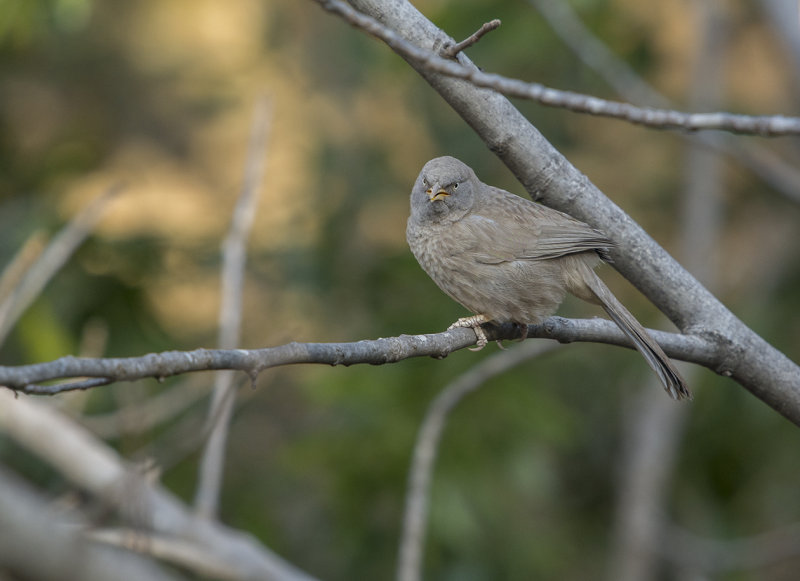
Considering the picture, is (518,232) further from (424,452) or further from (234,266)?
(234,266)

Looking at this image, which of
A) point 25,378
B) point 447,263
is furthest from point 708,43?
point 25,378

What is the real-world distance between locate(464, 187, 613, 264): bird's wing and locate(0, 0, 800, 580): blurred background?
1042 millimetres

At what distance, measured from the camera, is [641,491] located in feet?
23.9

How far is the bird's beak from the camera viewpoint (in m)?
4.05

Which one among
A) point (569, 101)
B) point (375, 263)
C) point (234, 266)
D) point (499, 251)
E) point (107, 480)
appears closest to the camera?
point (569, 101)

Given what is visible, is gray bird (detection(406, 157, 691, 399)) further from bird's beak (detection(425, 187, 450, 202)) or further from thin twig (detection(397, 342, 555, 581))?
thin twig (detection(397, 342, 555, 581))

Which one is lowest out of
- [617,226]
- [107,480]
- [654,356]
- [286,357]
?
[286,357]

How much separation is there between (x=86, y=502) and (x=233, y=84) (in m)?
4.82

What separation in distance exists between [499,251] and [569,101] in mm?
1738

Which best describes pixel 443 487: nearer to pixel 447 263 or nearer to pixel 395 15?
pixel 447 263

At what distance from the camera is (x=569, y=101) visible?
6.71ft

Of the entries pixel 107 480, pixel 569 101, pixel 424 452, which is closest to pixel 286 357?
pixel 569 101

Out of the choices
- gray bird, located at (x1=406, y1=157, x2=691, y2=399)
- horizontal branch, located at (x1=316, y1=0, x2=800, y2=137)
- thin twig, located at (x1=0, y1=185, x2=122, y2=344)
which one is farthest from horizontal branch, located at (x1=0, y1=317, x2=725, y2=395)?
thin twig, located at (x1=0, y1=185, x2=122, y2=344)

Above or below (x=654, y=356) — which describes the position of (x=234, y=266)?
above
